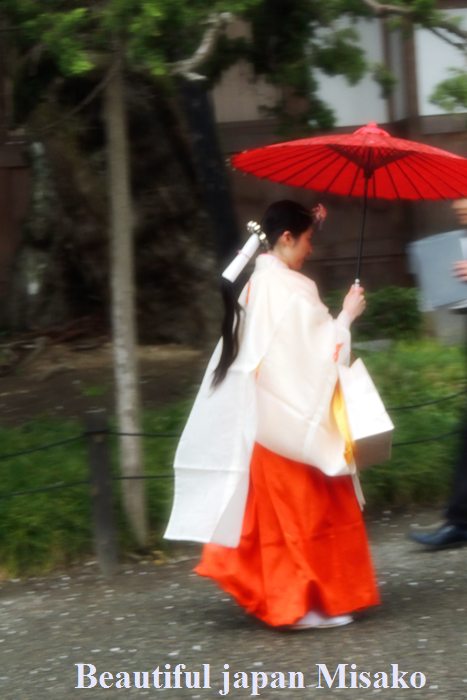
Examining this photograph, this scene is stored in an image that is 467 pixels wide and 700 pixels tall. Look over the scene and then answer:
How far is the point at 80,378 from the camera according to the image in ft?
32.2

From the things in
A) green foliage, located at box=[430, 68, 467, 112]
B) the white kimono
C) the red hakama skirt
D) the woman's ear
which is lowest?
the red hakama skirt

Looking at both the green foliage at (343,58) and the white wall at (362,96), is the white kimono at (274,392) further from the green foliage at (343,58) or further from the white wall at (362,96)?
the white wall at (362,96)

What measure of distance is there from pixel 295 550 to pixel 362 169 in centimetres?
174

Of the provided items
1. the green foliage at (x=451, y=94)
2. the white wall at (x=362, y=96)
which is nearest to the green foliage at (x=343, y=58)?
the green foliage at (x=451, y=94)

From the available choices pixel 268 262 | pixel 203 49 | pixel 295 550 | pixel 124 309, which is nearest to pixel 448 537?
pixel 295 550

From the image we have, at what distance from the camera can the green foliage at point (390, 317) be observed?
35.1 ft

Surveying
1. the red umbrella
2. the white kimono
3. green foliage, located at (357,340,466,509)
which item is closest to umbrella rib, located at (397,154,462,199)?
the red umbrella

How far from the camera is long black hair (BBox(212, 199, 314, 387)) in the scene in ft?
17.6

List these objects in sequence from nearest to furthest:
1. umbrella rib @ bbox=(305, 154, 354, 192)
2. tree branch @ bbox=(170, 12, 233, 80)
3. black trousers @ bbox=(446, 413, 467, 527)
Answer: umbrella rib @ bbox=(305, 154, 354, 192)
black trousers @ bbox=(446, 413, 467, 527)
tree branch @ bbox=(170, 12, 233, 80)

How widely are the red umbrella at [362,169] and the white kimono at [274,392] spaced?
1.76 ft

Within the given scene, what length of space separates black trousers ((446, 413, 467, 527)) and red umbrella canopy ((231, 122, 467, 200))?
3.68 feet

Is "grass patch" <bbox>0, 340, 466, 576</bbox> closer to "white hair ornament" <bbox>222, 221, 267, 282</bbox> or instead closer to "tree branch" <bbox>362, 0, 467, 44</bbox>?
"white hair ornament" <bbox>222, 221, 267, 282</bbox>

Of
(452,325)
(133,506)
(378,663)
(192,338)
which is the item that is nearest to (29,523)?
(133,506)

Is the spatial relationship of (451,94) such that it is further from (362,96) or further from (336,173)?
(362,96)
